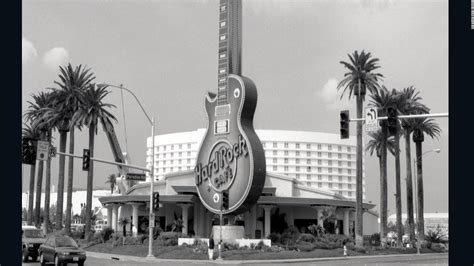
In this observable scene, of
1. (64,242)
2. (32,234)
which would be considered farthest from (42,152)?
(64,242)

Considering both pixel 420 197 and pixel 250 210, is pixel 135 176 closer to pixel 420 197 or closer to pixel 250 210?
pixel 250 210

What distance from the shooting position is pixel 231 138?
55.4 m

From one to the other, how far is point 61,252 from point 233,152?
88.3ft

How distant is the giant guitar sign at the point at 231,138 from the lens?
54062 millimetres

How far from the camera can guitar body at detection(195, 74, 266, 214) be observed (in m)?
53.9

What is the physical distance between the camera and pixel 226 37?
5791 cm

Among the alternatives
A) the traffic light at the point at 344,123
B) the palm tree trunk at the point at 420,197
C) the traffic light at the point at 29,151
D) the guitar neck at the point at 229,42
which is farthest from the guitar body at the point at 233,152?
the traffic light at the point at 344,123

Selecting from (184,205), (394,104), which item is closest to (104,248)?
(184,205)

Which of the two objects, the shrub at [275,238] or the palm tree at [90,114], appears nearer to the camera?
the shrub at [275,238]

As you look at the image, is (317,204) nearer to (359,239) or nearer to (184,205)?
(359,239)

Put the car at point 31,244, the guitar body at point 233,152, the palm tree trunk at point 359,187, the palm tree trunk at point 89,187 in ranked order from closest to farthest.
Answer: the car at point 31,244
the guitar body at point 233,152
the palm tree trunk at point 359,187
the palm tree trunk at point 89,187

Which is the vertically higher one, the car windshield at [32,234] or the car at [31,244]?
the car windshield at [32,234]

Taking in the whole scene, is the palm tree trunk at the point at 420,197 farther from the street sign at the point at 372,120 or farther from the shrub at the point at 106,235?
the street sign at the point at 372,120
